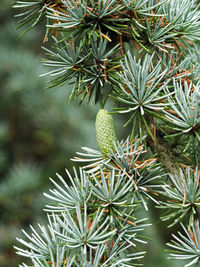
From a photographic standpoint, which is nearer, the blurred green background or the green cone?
the green cone

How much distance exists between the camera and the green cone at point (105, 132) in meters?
0.42

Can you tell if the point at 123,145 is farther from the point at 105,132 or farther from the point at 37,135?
the point at 37,135

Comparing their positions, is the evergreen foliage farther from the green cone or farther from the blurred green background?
the blurred green background

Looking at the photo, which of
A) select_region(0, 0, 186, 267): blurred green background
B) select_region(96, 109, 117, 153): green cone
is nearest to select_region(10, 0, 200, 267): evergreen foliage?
select_region(96, 109, 117, 153): green cone

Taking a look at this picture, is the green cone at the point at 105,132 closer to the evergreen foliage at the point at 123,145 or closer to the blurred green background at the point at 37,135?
the evergreen foliage at the point at 123,145

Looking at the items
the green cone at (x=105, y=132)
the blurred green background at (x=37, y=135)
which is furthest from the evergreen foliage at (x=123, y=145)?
the blurred green background at (x=37, y=135)

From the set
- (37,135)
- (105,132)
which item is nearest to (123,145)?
(105,132)

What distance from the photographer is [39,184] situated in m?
Result: 1.83

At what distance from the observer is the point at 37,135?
2.13 m

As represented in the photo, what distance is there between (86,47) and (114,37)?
4 centimetres

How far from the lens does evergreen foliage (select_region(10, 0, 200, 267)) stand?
38 cm

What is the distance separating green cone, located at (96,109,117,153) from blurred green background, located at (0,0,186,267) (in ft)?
3.99

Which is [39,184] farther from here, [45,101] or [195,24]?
[195,24]

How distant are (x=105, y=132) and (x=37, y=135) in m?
1.75
